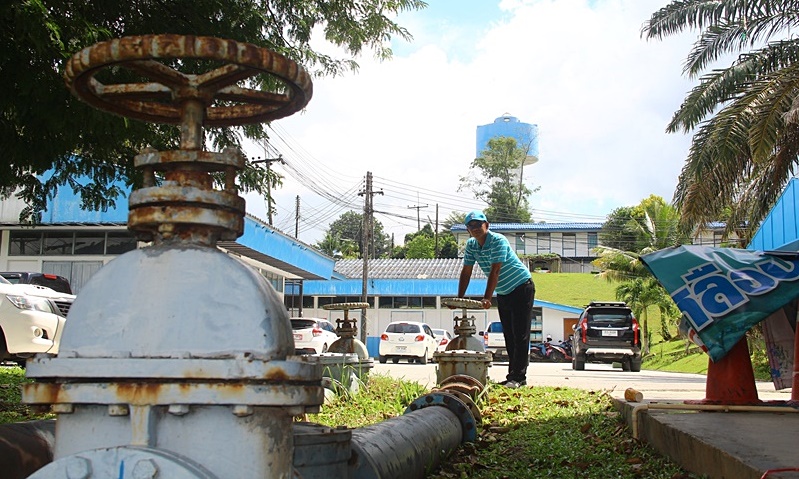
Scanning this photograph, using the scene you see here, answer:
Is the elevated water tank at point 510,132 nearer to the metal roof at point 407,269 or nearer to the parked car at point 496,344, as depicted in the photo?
→ the metal roof at point 407,269

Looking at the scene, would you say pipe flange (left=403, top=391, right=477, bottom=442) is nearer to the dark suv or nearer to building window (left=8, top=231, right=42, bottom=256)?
the dark suv

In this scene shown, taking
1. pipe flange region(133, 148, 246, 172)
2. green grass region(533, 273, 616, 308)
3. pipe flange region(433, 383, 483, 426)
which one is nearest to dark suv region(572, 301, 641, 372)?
pipe flange region(433, 383, 483, 426)

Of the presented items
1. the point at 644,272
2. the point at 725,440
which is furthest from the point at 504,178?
the point at 725,440

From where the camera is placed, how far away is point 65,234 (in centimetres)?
2053

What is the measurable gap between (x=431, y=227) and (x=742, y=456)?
7059 cm

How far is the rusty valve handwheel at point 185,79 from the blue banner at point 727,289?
3.26 m

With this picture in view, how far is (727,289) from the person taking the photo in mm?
4484

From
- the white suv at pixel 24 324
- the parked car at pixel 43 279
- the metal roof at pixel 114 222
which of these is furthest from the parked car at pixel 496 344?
the white suv at pixel 24 324

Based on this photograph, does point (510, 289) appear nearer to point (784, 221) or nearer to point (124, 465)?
point (124, 465)

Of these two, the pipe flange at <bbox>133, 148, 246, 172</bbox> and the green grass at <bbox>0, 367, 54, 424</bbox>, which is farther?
the green grass at <bbox>0, 367, 54, 424</bbox>

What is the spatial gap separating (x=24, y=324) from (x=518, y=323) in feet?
22.1

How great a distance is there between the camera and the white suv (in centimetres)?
1008

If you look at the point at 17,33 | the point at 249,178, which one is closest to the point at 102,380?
the point at 17,33

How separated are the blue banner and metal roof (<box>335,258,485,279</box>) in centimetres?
3316
